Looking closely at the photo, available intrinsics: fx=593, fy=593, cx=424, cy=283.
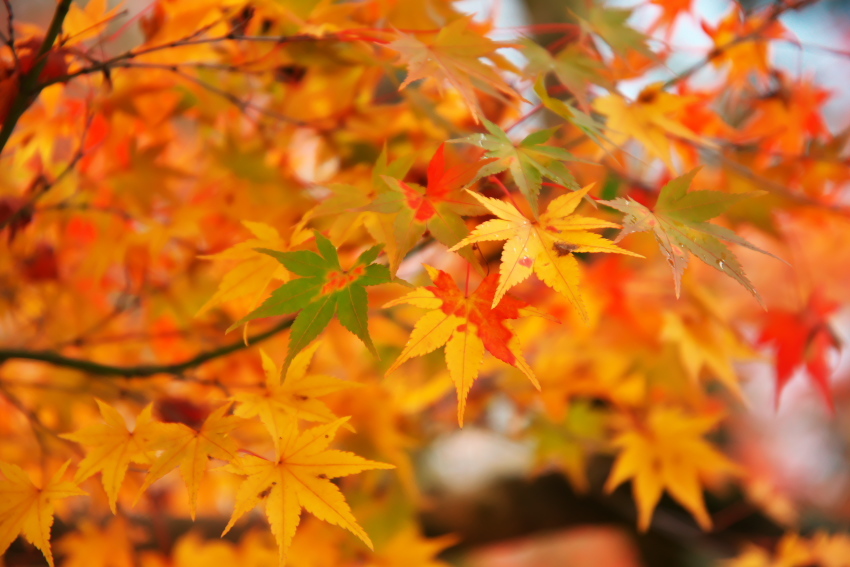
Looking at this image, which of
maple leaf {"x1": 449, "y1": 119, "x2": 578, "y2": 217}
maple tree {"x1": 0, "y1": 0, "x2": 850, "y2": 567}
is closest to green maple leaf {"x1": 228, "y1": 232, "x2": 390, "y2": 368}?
maple tree {"x1": 0, "y1": 0, "x2": 850, "y2": 567}

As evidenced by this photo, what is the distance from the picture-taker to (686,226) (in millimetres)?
438

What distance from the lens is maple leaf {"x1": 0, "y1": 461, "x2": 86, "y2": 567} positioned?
409mm

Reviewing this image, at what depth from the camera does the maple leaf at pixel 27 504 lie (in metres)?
0.41

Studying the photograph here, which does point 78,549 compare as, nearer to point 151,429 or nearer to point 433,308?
point 151,429

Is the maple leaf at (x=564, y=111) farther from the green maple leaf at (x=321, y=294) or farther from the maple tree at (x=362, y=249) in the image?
the green maple leaf at (x=321, y=294)

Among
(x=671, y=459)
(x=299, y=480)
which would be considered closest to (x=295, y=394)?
(x=299, y=480)

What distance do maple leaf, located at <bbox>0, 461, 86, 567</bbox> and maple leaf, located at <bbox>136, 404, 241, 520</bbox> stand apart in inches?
2.3

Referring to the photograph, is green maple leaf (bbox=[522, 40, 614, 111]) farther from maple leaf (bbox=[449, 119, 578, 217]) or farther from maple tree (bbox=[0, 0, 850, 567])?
maple leaf (bbox=[449, 119, 578, 217])

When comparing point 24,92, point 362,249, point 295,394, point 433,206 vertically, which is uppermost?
point 24,92

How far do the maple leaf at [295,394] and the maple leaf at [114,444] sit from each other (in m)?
0.07

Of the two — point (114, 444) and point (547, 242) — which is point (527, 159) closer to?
point (547, 242)

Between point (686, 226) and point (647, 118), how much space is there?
21cm

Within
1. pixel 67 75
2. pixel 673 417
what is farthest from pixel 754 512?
pixel 67 75

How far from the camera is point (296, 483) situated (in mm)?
424
